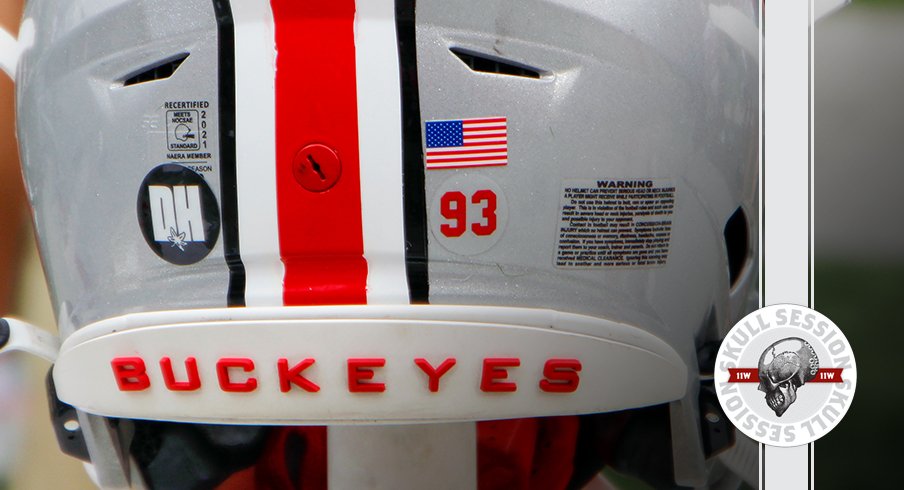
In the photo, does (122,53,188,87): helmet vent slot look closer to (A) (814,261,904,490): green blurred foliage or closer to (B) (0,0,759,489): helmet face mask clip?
(B) (0,0,759,489): helmet face mask clip

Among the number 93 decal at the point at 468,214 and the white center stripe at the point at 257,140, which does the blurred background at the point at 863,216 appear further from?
the white center stripe at the point at 257,140

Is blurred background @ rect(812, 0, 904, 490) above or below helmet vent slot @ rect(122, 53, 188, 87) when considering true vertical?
below

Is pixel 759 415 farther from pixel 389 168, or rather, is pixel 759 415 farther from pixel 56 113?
pixel 56 113

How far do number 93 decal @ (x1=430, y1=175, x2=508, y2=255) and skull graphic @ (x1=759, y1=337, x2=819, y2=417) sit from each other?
0.90 feet

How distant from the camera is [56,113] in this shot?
109cm

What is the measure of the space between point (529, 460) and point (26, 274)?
77cm

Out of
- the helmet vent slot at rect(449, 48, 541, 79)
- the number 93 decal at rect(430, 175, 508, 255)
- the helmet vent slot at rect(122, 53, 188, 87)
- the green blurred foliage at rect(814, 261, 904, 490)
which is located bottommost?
the green blurred foliage at rect(814, 261, 904, 490)

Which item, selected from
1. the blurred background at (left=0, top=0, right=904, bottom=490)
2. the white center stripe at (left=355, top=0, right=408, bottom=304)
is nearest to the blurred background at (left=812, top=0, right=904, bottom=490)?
the blurred background at (left=0, top=0, right=904, bottom=490)

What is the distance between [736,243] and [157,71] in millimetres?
657

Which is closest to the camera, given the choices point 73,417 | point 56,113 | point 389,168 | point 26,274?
point 389,168

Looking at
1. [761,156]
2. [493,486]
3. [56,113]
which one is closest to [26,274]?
[56,113]

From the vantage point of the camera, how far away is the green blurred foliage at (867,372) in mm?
1014

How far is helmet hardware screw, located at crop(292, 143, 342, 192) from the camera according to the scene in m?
0.97

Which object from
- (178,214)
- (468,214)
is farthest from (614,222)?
(178,214)
